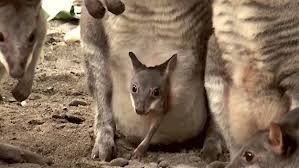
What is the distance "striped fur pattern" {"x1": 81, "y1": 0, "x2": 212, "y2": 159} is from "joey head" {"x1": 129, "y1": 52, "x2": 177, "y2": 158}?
0.06 metres

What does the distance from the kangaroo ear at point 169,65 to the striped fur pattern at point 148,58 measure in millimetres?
37

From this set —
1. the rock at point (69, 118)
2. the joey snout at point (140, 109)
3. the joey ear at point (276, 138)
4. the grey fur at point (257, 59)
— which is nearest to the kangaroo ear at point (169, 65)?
the joey snout at point (140, 109)

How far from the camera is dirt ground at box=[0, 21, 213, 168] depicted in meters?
6.16

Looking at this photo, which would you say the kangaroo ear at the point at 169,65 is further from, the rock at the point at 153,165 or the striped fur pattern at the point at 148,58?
the rock at the point at 153,165

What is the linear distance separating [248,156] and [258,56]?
626 mm

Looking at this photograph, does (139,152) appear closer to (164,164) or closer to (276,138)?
(164,164)

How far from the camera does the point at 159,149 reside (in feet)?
21.1

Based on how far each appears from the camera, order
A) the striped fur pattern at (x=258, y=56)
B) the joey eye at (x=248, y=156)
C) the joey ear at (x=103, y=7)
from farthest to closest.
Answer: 1. the joey ear at (x=103, y=7)
2. the striped fur pattern at (x=258, y=56)
3. the joey eye at (x=248, y=156)

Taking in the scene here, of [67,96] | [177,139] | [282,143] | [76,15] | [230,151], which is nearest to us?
[282,143]

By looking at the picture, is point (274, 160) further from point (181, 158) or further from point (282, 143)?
point (181, 158)

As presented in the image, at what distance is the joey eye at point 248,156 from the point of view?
526 centimetres

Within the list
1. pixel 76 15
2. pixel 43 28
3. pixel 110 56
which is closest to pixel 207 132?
pixel 110 56

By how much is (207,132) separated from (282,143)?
1.40m

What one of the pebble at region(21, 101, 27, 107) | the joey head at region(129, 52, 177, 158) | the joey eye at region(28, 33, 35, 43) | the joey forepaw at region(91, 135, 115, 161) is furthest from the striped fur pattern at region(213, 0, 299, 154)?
the pebble at region(21, 101, 27, 107)
